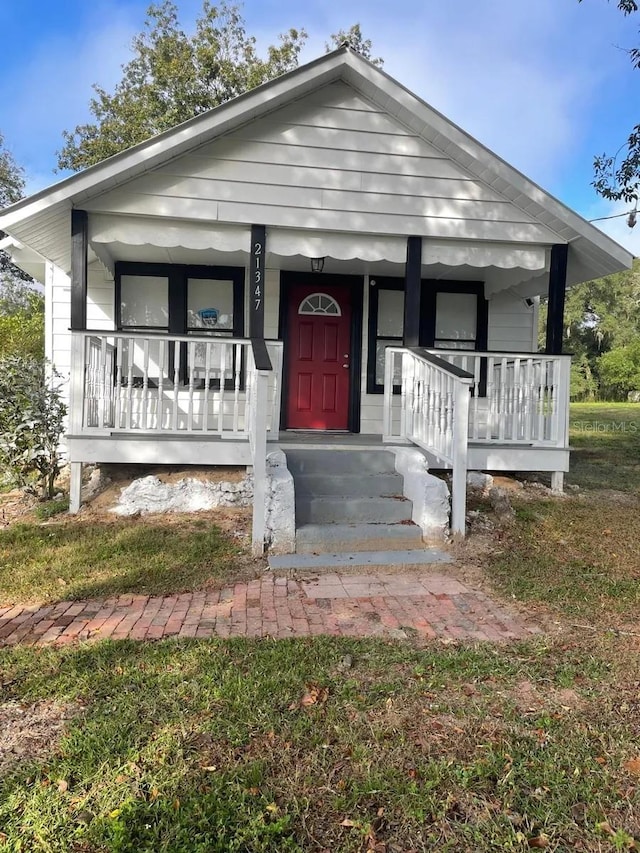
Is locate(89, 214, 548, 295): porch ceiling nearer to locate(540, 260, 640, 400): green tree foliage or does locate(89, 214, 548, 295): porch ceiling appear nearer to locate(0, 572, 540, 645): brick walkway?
locate(0, 572, 540, 645): brick walkway

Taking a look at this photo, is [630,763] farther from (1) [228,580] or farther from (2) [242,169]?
(2) [242,169]

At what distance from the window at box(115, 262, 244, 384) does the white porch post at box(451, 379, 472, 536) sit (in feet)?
12.5

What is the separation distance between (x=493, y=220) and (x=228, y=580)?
16.7 ft

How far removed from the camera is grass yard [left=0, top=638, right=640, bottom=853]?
188 centimetres

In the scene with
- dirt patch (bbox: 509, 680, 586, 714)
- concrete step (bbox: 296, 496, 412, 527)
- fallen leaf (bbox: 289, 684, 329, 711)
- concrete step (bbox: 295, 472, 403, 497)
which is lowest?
fallen leaf (bbox: 289, 684, 329, 711)

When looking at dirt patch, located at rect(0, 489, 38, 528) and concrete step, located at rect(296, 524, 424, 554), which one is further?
dirt patch, located at rect(0, 489, 38, 528)

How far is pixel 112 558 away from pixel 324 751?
306 cm


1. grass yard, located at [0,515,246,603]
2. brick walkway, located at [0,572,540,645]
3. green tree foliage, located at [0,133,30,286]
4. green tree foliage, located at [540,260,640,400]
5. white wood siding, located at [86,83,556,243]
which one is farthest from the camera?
green tree foliage, located at [540,260,640,400]

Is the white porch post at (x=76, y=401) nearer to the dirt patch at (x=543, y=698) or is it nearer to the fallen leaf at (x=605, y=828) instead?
the dirt patch at (x=543, y=698)

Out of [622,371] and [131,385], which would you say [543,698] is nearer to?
[131,385]

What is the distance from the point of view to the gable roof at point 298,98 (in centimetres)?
582

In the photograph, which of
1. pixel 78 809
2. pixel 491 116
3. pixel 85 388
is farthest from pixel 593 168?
pixel 491 116

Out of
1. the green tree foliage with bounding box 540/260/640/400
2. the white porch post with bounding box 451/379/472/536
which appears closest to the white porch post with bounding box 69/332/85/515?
the white porch post with bounding box 451/379/472/536

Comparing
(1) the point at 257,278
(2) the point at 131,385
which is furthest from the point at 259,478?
(1) the point at 257,278
